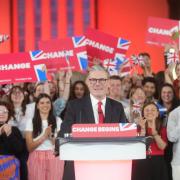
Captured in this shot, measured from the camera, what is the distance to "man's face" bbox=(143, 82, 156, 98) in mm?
4773

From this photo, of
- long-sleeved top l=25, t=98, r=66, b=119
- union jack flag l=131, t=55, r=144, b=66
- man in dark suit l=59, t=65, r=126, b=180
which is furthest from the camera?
union jack flag l=131, t=55, r=144, b=66

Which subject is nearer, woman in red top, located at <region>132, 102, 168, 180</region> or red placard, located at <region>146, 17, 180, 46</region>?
woman in red top, located at <region>132, 102, 168, 180</region>

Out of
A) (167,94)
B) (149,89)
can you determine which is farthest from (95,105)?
(149,89)

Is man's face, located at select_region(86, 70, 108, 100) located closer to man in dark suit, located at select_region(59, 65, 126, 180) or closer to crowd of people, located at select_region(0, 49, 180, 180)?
Answer: man in dark suit, located at select_region(59, 65, 126, 180)

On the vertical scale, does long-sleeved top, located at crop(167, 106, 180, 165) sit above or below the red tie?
below

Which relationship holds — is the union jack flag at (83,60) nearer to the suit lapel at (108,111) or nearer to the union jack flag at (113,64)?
the union jack flag at (113,64)

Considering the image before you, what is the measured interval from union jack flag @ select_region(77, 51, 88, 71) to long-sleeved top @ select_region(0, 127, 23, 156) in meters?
1.29

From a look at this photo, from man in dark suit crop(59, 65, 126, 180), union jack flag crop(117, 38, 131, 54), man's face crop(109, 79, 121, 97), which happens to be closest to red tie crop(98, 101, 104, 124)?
man in dark suit crop(59, 65, 126, 180)

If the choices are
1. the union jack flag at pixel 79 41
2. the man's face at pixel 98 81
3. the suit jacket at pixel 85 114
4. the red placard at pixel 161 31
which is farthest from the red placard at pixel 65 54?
the man's face at pixel 98 81

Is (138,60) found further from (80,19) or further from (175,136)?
(80,19)

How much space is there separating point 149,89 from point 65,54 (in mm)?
1034

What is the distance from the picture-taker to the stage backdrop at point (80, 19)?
854 cm

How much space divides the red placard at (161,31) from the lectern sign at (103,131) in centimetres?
393

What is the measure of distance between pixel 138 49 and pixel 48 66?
3.59 metres
